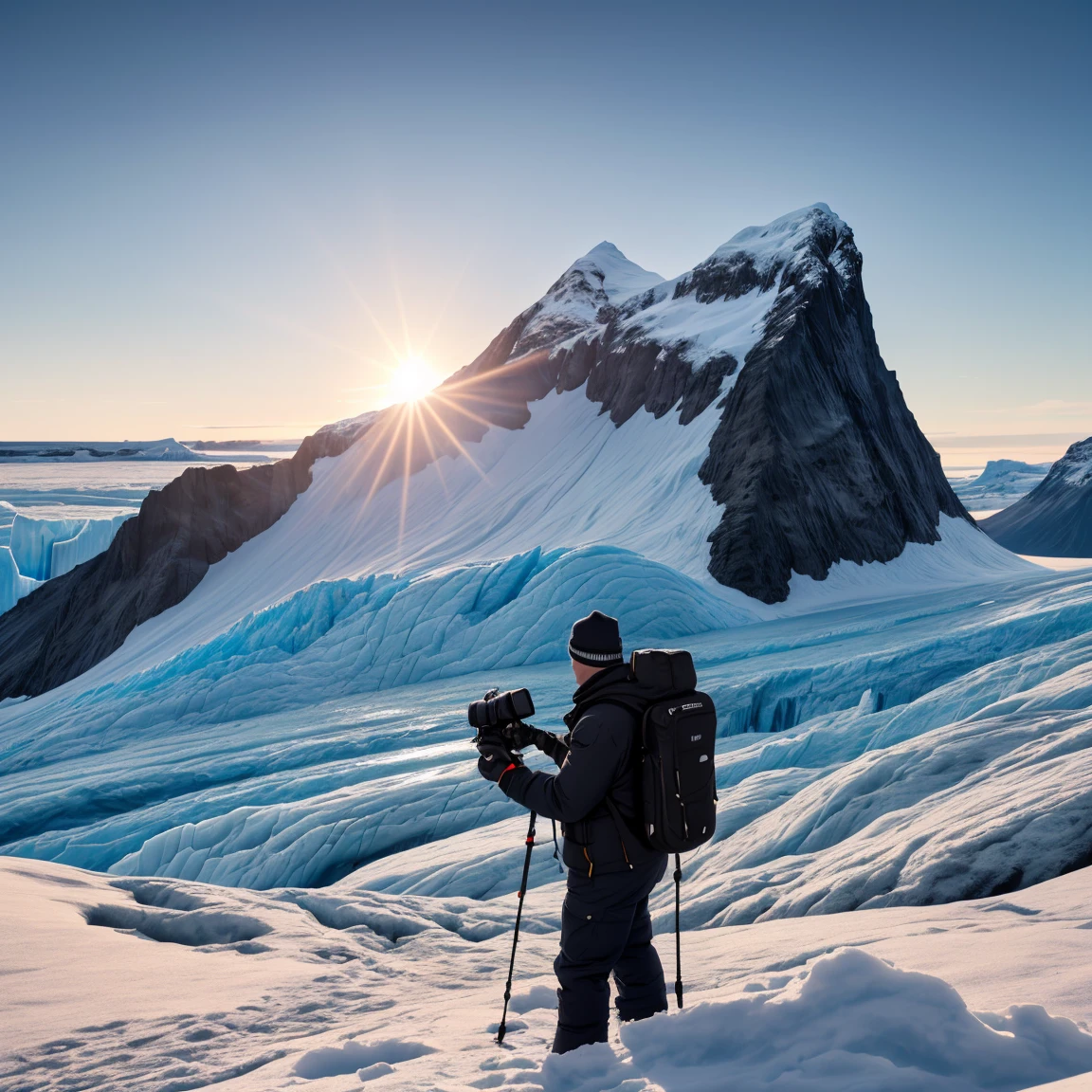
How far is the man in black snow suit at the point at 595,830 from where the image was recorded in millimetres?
3623

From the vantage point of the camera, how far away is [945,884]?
600cm

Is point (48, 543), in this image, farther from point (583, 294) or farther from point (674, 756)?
point (674, 756)

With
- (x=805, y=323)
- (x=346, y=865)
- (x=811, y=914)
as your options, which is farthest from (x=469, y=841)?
(x=805, y=323)

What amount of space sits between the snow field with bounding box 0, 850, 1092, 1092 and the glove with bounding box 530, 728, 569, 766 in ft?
3.94

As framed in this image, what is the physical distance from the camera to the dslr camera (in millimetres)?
3879

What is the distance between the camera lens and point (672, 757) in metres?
3.63

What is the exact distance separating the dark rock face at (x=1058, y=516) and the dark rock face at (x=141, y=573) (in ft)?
297

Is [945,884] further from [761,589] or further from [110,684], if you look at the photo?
[110,684]

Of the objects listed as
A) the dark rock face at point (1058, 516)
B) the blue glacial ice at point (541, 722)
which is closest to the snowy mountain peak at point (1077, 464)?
the dark rock face at point (1058, 516)

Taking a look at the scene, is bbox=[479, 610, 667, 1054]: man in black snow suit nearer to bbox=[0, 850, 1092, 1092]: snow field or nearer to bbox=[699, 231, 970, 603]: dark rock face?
bbox=[0, 850, 1092, 1092]: snow field

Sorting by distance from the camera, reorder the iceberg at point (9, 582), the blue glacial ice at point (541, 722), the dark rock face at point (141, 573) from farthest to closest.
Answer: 1. the iceberg at point (9, 582)
2. the dark rock face at point (141, 573)
3. the blue glacial ice at point (541, 722)

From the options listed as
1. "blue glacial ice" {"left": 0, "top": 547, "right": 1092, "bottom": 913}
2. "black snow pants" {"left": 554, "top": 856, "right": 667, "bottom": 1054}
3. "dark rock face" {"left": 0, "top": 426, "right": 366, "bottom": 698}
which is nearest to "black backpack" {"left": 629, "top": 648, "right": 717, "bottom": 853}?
"black snow pants" {"left": 554, "top": 856, "right": 667, "bottom": 1054}

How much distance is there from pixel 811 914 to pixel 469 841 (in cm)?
581

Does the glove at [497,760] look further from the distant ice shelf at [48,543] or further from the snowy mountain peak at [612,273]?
the distant ice shelf at [48,543]
